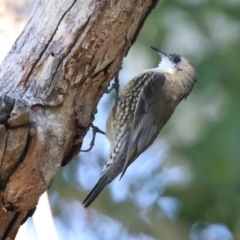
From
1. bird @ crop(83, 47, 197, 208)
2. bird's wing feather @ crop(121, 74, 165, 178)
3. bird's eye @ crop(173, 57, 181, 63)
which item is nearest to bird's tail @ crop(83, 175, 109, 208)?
bird @ crop(83, 47, 197, 208)

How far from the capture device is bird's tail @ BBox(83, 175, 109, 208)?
9.96 ft

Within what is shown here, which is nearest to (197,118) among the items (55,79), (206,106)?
(206,106)

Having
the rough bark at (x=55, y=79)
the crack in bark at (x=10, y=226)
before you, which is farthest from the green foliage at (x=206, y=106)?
the crack in bark at (x=10, y=226)

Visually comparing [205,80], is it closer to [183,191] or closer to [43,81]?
[183,191]

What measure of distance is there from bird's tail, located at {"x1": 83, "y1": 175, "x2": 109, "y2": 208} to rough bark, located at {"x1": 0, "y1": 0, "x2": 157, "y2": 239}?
50 cm

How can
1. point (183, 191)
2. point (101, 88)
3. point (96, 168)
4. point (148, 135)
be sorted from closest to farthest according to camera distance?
point (101, 88)
point (148, 135)
point (183, 191)
point (96, 168)

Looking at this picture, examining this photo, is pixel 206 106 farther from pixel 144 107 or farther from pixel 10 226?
pixel 10 226

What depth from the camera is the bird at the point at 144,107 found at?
336cm

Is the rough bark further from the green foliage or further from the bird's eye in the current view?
the green foliage

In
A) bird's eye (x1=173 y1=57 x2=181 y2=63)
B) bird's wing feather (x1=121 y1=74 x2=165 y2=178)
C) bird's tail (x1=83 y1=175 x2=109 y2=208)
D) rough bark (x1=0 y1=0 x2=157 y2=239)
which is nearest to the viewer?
rough bark (x1=0 y1=0 x2=157 y2=239)

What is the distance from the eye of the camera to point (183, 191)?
4.24 meters

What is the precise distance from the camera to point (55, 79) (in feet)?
8.16

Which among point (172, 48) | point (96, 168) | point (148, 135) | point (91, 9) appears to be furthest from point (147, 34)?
point (91, 9)

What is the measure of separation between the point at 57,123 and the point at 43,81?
6.3 inches
